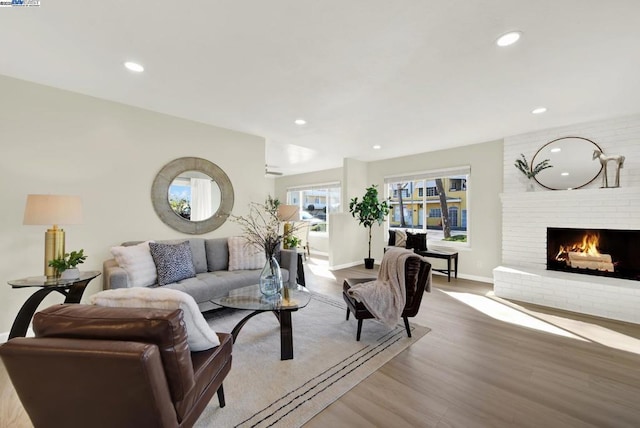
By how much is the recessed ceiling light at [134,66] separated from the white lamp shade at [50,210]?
1.34m

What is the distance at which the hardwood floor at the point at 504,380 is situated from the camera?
5.55 ft

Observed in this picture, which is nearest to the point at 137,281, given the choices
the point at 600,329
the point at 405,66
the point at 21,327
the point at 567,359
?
the point at 21,327

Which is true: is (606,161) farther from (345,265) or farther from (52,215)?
(52,215)

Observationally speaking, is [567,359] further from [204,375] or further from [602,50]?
[204,375]

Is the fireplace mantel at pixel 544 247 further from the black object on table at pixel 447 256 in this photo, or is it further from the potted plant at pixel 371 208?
the potted plant at pixel 371 208

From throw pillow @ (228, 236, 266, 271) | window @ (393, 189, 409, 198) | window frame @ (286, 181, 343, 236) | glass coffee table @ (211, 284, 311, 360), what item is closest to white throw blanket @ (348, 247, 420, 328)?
glass coffee table @ (211, 284, 311, 360)

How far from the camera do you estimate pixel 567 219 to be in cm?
392

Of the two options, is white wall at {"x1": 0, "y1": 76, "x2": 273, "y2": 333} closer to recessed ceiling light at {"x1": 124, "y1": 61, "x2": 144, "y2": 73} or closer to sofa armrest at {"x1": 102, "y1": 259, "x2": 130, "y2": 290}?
sofa armrest at {"x1": 102, "y1": 259, "x2": 130, "y2": 290}

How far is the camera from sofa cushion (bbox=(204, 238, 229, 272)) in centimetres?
366

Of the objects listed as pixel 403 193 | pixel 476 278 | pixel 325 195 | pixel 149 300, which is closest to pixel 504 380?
pixel 149 300

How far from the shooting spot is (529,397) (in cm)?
187

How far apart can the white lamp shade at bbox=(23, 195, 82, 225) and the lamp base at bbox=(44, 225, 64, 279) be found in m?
0.17

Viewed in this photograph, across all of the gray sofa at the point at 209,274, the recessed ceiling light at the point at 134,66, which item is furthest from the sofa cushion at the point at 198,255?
the recessed ceiling light at the point at 134,66

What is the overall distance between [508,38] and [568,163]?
10.0ft
